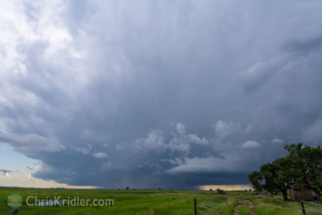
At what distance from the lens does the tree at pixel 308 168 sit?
45422mm

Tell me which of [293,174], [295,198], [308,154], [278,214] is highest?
[308,154]

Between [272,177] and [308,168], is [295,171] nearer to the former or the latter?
[308,168]

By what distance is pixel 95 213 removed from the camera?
33094mm

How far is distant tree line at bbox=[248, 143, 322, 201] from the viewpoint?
4625cm

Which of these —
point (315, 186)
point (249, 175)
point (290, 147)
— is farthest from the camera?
point (249, 175)

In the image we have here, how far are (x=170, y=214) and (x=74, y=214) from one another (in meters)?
17.4

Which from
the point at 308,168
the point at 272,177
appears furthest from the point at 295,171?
the point at 272,177

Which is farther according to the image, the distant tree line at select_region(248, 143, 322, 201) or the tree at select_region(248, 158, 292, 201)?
the tree at select_region(248, 158, 292, 201)

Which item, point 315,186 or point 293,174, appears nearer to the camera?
point 315,186

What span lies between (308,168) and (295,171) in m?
3.55

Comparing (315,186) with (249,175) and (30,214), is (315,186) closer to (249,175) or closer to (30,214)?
(249,175)

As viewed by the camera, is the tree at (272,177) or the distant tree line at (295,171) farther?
the tree at (272,177)

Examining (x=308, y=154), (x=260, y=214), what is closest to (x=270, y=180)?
(x=308, y=154)

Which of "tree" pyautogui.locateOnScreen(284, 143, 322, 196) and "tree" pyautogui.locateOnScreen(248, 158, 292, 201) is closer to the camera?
"tree" pyautogui.locateOnScreen(284, 143, 322, 196)
